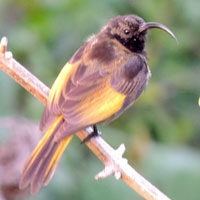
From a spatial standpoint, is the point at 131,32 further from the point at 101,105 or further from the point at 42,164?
the point at 42,164

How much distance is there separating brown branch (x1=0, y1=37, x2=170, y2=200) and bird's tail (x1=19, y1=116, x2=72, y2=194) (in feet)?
0.79

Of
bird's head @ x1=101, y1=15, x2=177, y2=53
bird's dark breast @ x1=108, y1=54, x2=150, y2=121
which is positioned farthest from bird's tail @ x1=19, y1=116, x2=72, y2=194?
bird's head @ x1=101, y1=15, x2=177, y2=53

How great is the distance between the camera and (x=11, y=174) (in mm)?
4973

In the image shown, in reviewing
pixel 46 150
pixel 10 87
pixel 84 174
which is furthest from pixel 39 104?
pixel 46 150

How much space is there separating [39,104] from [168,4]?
145 cm

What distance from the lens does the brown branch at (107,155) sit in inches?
169

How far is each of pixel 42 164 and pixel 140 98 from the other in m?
2.29

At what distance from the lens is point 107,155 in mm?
4605

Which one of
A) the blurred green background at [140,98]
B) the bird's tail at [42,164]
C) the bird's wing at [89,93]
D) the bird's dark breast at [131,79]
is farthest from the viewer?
the blurred green background at [140,98]

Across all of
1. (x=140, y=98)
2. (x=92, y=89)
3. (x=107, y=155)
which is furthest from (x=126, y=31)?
(x=140, y=98)

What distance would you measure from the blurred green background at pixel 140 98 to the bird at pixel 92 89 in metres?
0.90

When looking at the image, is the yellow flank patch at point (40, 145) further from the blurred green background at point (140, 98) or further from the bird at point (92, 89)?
the blurred green background at point (140, 98)

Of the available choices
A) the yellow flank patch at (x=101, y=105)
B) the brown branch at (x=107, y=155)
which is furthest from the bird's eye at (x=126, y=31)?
the brown branch at (x=107, y=155)

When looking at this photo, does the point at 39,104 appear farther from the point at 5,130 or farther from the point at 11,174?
the point at 11,174
